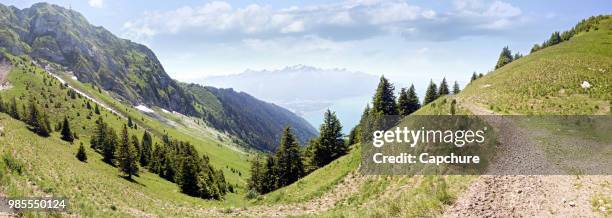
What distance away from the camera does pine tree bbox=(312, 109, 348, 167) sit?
63188 mm

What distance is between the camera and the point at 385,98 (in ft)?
230

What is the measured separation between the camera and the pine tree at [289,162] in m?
64.3

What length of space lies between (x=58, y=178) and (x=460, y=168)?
1134 inches

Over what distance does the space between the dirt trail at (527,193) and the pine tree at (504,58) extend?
8797cm

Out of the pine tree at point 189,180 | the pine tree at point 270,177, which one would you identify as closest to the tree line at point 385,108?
the pine tree at point 270,177

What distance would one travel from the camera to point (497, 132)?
2702 cm

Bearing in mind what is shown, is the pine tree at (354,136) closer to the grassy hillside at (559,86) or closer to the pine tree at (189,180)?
the grassy hillside at (559,86)

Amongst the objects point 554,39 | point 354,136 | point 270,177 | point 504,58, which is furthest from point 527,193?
point 504,58

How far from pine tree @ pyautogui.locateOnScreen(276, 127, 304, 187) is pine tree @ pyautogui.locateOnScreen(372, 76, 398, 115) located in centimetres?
1754

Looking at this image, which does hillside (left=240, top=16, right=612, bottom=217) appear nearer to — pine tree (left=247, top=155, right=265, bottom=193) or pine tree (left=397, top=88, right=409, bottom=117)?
pine tree (left=397, top=88, right=409, bottom=117)

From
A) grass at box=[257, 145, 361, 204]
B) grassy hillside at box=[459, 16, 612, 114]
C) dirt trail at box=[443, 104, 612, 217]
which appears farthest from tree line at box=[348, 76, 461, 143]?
dirt trail at box=[443, 104, 612, 217]

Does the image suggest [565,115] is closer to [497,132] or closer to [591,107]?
[591,107]

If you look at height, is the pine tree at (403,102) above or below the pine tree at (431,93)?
below


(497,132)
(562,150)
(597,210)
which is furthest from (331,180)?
(597,210)
